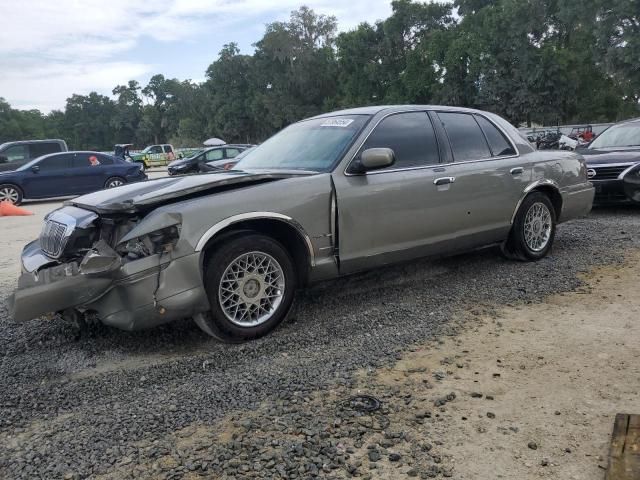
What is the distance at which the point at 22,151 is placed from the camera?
1805 centimetres

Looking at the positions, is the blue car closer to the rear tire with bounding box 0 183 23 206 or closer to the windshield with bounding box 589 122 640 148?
the rear tire with bounding box 0 183 23 206

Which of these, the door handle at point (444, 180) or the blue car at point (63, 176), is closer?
the door handle at point (444, 180)

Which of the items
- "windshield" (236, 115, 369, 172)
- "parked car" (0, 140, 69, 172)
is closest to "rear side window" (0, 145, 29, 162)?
"parked car" (0, 140, 69, 172)

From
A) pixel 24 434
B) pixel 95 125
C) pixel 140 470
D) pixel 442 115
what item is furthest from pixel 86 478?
pixel 95 125

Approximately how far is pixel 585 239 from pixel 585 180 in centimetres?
96

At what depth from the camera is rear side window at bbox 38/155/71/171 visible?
626 inches

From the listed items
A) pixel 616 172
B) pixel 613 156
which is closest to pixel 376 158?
pixel 616 172

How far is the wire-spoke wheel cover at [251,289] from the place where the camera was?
3.84 metres

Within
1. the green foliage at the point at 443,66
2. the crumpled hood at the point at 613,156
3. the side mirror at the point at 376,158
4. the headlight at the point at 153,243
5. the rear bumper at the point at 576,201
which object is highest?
the green foliage at the point at 443,66

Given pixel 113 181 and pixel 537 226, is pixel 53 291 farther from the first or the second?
pixel 113 181

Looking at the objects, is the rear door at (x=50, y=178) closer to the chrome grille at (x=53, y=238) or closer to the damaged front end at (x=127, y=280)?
the chrome grille at (x=53, y=238)

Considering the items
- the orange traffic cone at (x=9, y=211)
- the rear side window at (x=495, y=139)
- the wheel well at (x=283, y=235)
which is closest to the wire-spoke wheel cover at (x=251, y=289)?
the wheel well at (x=283, y=235)

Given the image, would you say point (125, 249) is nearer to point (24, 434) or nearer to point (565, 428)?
point (24, 434)

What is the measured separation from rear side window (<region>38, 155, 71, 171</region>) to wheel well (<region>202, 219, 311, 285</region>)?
45.8 feet
